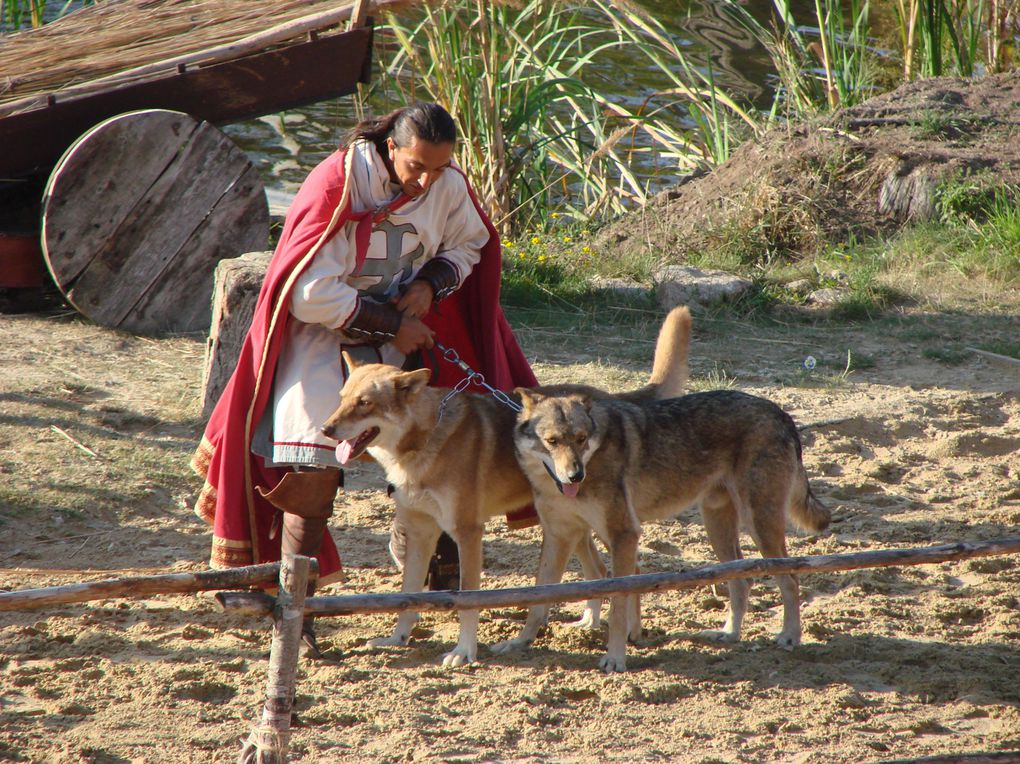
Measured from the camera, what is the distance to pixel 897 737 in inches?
145

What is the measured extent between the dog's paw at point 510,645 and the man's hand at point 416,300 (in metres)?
1.37

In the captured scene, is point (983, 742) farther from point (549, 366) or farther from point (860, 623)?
point (549, 366)

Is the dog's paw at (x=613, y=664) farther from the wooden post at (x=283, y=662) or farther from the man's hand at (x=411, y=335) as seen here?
the wooden post at (x=283, y=662)

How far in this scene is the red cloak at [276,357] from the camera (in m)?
3.87

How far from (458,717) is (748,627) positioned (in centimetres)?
144

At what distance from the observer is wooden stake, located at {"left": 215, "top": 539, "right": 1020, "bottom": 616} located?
3.03m

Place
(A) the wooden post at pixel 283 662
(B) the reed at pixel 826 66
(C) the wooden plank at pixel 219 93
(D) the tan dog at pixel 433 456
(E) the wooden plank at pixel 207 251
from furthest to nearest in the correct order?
(B) the reed at pixel 826 66 → (E) the wooden plank at pixel 207 251 → (C) the wooden plank at pixel 219 93 → (D) the tan dog at pixel 433 456 → (A) the wooden post at pixel 283 662

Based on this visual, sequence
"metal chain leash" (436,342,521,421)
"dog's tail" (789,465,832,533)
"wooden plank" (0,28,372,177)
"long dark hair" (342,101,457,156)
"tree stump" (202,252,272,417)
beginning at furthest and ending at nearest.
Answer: "wooden plank" (0,28,372,177) < "tree stump" (202,252,272,417) < "dog's tail" (789,465,832,533) < "metal chain leash" (436,342,521,421) < "long dark hair" (342,101,457,156)

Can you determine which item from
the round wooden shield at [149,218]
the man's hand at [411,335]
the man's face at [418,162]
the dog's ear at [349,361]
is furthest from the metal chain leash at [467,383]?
the round wooden shield at [149,218]

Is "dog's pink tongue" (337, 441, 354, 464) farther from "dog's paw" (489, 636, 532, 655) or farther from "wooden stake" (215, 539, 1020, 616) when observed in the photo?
"dog's paw" (489, 636, 532, 655)

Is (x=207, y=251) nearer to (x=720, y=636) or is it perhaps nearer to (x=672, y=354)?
(x=672, y=354)

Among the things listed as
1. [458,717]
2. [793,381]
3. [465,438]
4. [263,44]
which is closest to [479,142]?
[263,44]

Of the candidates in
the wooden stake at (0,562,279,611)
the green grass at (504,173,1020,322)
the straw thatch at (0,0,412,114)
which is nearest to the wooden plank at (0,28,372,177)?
the straw thatch at (0,0,412,114)

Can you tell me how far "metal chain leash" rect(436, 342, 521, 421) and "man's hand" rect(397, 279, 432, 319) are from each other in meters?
0.31
